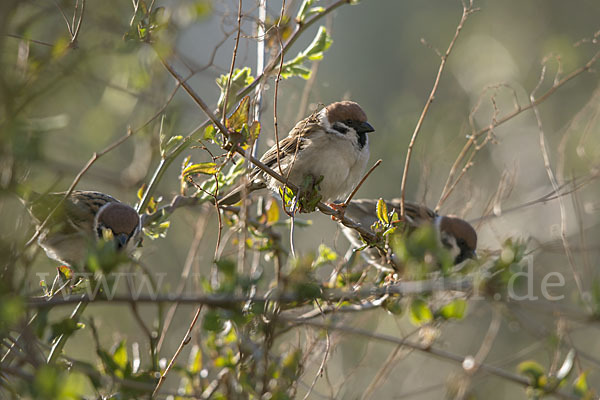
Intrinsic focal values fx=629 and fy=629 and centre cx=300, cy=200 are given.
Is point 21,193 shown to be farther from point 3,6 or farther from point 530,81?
point 530,81

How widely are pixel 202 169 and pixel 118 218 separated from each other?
0.88m

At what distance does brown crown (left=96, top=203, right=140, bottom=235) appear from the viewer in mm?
3039

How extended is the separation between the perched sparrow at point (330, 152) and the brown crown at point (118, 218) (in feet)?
2.19

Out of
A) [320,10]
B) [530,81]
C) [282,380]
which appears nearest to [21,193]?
[282,380]

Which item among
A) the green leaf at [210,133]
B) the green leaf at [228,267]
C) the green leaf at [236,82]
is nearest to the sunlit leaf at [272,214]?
the green leaf at [236,82]

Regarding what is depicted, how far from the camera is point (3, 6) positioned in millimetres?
1300

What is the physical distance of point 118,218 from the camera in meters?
3.14

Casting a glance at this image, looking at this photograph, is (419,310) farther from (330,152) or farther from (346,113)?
(346,113)

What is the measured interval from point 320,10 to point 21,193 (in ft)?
5.21

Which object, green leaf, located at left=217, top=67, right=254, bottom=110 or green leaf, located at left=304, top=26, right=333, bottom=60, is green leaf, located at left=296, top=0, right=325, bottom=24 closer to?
green leaf, located at left=304, top=26, right=333, bottom=60

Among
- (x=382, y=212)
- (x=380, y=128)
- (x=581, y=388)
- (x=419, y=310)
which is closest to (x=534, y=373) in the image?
(x=581, y=388)

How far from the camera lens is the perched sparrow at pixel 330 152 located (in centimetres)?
346

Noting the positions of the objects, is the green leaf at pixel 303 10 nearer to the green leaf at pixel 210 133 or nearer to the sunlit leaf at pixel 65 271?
the green leaf at pixel 210 133

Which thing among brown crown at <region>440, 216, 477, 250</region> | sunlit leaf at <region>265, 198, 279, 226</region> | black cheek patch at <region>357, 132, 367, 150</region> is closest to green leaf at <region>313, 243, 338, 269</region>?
sunlit leaf at <region>265, 198, 279, 226</region>
